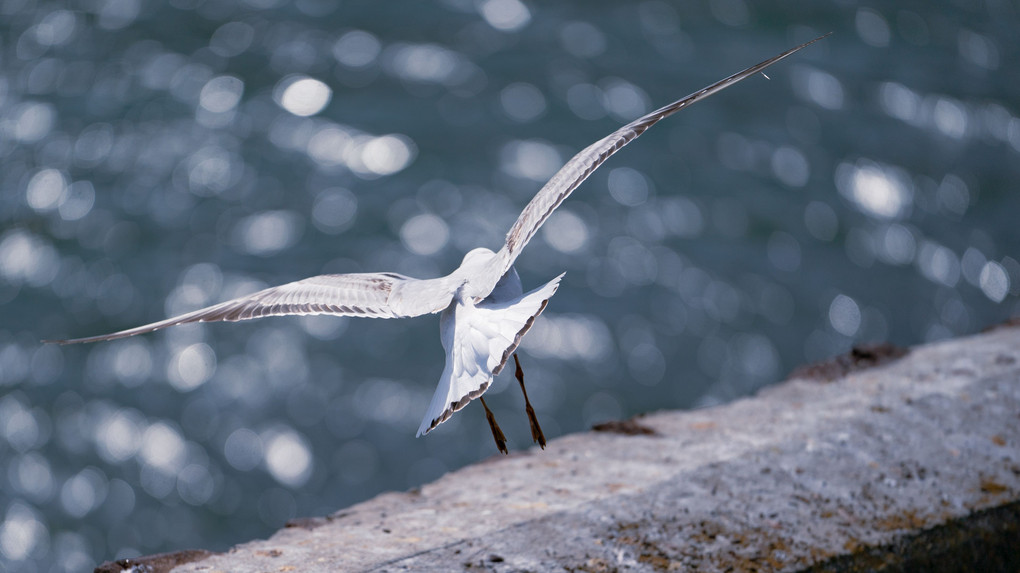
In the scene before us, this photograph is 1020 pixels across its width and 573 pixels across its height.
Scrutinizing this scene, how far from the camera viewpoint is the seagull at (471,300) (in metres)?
3.58

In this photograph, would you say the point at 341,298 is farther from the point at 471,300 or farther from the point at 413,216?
the point at 413,216

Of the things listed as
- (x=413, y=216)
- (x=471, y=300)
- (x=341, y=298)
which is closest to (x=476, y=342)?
(x=471, y=300)

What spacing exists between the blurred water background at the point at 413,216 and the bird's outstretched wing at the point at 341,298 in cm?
401

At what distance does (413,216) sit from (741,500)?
5892mm

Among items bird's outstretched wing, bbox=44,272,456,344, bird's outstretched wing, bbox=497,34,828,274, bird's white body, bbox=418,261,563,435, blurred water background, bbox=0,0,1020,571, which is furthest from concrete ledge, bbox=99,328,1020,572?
blurred water background, bbox=0,0,1020,571

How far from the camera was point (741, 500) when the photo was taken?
14.5 feet

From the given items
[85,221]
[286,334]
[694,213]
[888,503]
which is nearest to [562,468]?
[888,503]

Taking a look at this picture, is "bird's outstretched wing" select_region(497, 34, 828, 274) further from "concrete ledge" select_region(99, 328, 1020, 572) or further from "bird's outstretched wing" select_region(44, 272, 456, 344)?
"concrete ledge" select_region(99, 328, 1020, 572)

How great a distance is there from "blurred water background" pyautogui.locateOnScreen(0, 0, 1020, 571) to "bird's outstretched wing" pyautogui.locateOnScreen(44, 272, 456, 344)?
4008mm

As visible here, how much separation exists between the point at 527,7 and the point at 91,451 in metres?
6.88

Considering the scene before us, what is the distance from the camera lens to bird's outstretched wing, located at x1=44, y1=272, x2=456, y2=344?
4.09 metres

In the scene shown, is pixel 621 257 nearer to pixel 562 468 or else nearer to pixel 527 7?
pixel 527 7

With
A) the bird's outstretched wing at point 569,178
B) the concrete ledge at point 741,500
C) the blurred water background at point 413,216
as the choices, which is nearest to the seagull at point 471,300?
the bird's outstretched wing at point 569,178

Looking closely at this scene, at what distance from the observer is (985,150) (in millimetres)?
10734
